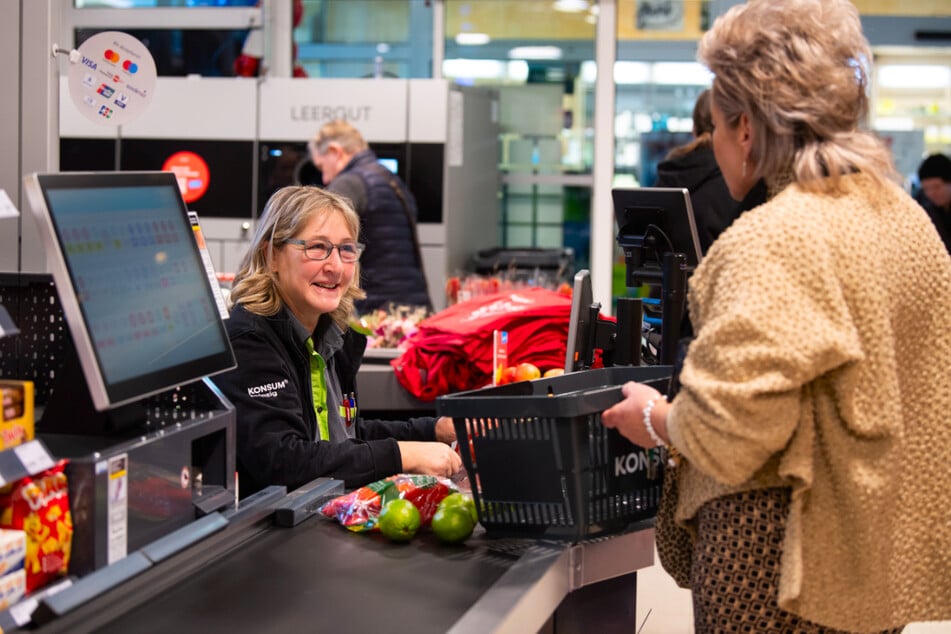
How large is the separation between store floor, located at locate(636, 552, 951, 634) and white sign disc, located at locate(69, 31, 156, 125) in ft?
7.14

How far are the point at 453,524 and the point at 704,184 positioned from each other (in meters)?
2.70

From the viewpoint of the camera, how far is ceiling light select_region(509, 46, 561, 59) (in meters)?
7.57

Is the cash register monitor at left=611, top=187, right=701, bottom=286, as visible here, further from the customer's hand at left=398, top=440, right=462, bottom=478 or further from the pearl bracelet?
the pearl bracelet

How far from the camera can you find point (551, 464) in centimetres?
182

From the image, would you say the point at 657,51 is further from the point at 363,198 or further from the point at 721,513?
the point at 721,513

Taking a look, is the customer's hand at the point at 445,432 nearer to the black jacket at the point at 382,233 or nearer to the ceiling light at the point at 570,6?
the black jacket at the point at 382,233

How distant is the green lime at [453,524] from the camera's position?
1924mm

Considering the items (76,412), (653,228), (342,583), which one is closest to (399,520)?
(342,583)

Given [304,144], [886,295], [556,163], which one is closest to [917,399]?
[886,295]

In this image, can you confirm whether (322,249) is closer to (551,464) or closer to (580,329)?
(580,329)

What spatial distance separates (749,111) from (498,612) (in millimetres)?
791

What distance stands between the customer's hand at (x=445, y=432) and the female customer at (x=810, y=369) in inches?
39.5

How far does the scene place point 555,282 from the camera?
6020 millimetres

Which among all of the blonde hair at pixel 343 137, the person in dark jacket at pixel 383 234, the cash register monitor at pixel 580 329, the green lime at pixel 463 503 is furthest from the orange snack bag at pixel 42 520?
the blonde hair at pixel 343 137
